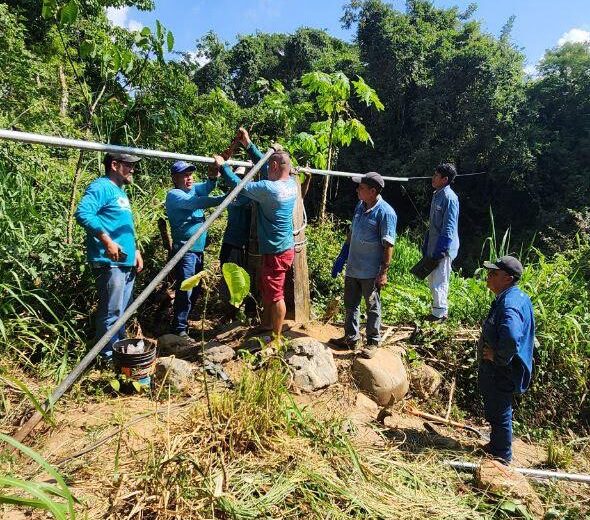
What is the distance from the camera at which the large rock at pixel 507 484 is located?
106 inches

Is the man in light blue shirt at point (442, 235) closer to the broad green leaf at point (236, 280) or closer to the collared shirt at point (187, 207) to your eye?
the collared shirt at point (187, 207)

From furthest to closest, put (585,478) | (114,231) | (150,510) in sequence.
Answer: (114,231) < (585,478) < (150,510)

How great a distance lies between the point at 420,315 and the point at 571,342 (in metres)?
1.55

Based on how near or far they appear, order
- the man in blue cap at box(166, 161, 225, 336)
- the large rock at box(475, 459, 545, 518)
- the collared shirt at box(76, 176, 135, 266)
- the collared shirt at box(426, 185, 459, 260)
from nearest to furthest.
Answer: the large rock at box(475, 459, 545, 518) → the collared shirt at box(76, 176, 135, 266) → the man in blue cap at box(166, 161, 225, 336) → the collared shirt at box(426, 185, 459, 260)

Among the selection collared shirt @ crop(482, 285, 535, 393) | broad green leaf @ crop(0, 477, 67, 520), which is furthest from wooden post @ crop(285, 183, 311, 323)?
broad green leaf @ crop(0, 477, 67, 520)

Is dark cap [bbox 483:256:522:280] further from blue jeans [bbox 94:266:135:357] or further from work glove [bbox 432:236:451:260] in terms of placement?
blue jeans [bbox 94:266:135:357]

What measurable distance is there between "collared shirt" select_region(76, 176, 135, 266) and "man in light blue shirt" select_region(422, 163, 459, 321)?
3.12 metres

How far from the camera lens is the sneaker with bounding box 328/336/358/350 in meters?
4.41

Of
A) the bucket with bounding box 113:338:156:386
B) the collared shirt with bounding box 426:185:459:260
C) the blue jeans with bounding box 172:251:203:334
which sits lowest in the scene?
the bucket with bounding box 113:338:156:386

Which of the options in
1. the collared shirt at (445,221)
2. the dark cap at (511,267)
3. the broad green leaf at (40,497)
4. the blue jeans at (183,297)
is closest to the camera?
the broad green leaf at (40,497)

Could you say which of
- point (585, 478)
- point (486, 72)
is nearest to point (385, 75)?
point (486, 72)

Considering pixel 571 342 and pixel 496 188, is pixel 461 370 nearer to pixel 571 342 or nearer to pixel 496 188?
pixel 571 342

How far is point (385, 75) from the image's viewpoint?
15.6 metres

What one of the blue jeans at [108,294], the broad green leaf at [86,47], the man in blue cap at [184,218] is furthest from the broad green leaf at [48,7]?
the blue jeans at [108,294]
